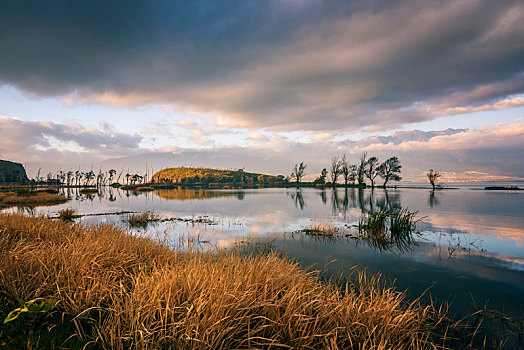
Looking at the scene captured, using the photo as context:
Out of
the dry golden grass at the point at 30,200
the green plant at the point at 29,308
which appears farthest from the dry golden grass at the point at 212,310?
the dry golden grass at the point at 30,200

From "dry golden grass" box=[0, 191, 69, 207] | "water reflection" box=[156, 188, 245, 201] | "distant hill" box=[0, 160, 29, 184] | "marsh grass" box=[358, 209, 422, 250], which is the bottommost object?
"water reflection" box=[156, 188, 245, 201]

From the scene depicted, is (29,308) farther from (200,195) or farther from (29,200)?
(200,195)

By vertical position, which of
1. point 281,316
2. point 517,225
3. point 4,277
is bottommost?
point 517,225

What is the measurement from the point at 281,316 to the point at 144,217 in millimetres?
17436

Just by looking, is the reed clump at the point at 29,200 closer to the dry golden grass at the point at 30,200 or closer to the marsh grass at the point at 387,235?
the dry golden grass at the point at 30,200

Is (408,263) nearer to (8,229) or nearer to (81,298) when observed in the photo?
(81,298)

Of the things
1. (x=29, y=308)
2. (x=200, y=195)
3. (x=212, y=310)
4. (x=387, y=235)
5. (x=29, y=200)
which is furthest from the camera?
(x=200, y=195)

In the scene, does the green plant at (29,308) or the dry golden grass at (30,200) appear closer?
the green plant at (29,308)

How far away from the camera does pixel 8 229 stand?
8.79 m

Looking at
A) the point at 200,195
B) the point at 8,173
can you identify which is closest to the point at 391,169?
the point at 200,195

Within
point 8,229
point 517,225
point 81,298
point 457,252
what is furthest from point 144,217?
point 517,225

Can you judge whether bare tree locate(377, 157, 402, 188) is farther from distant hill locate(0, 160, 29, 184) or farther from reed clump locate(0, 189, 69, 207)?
distant hill locate(0, 160, 29, 184)

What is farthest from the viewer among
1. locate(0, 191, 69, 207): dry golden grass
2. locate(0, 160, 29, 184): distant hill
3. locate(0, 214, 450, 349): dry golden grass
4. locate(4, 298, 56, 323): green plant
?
locate(0, 160, 29, 184): distant hill

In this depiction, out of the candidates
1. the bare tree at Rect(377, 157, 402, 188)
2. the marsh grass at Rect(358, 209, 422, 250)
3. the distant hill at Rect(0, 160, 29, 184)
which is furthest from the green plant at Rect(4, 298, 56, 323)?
the distant hill at Rect(0, 160, 29, 184)
